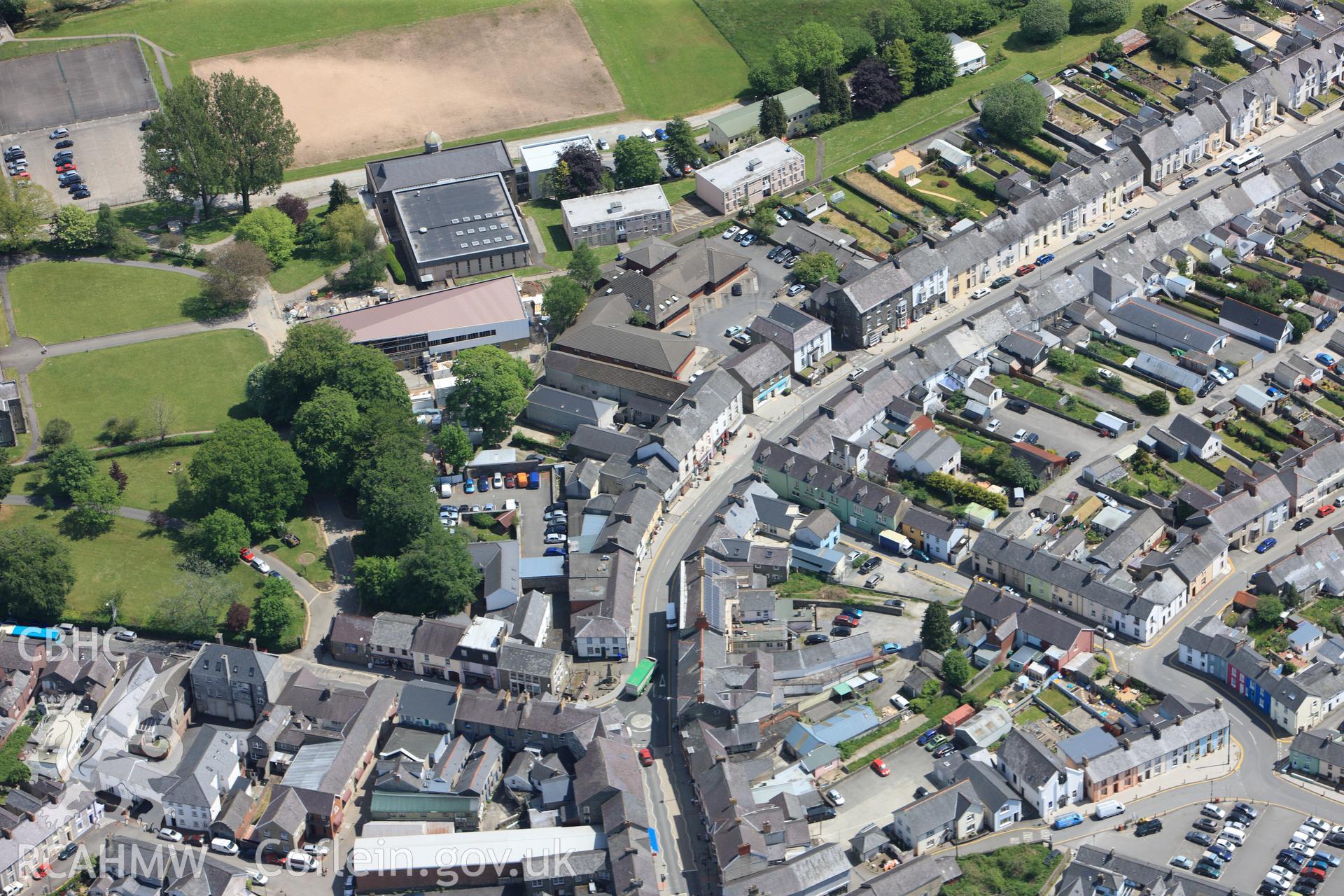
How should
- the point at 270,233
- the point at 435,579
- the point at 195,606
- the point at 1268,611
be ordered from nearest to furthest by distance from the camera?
the point at 1268,611, the point at 195,606, the point at 435,579, the point at 270,233

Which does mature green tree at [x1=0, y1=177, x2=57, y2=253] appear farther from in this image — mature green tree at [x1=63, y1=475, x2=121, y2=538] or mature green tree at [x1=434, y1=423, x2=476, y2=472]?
mature green tree at [x1=434, y1=423, x2=476, y2=472]

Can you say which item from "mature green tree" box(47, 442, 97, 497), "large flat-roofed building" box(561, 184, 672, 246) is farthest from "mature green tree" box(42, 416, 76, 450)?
"large flat-roofed building" box(561, 184, 672, 246)

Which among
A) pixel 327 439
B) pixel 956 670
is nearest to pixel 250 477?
pixel 327 439

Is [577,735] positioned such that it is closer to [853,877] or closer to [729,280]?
[853,877]

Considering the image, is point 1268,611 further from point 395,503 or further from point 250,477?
point 250,477

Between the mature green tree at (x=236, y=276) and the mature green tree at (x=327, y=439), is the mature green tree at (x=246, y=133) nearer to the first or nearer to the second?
the mature green tree at (x=236, y=276)

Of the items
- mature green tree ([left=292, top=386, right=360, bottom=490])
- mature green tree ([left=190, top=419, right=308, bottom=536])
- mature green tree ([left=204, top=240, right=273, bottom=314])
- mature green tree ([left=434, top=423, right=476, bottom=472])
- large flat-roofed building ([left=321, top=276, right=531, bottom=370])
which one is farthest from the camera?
mature green tree ([left=204, top=240, right=273, bottom=314])
